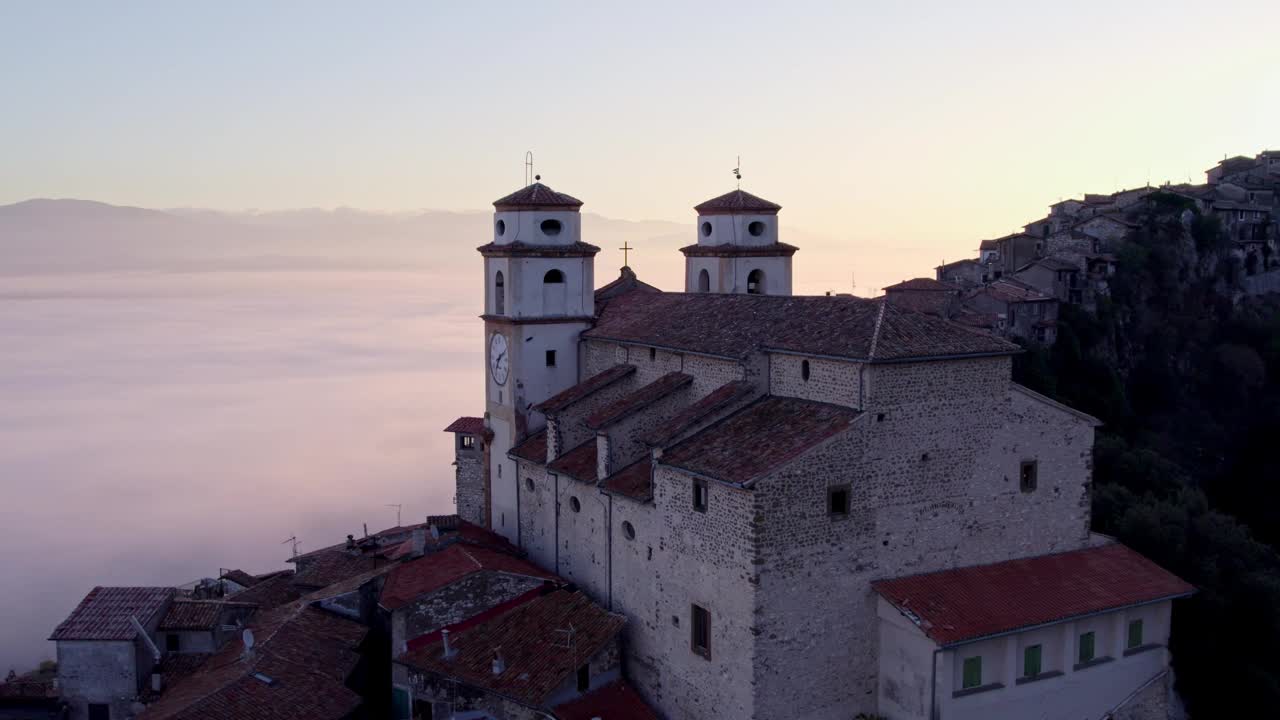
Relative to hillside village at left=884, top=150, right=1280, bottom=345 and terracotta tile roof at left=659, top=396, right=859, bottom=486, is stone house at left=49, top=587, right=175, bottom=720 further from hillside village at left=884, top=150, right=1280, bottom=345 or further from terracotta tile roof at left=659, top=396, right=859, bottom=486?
hillside village at left=884, top=150, right=1280, bottom=345

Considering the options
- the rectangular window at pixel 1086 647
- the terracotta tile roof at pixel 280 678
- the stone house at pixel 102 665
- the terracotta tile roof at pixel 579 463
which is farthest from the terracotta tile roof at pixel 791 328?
the stone house at pixel 102 665

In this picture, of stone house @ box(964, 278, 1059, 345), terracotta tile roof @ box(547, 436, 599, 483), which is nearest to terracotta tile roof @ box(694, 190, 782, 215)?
terracotta tile roof @ box(547, 436, 599, 483)

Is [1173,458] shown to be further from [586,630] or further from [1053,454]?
[586,630]

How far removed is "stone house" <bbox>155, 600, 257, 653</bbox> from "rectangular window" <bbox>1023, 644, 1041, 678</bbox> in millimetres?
20865

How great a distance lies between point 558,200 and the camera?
3319 cm

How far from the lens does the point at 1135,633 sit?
981 inches

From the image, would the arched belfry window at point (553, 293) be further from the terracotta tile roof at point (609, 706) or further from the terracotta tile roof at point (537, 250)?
the terracotta tile roof at point (609, 706)

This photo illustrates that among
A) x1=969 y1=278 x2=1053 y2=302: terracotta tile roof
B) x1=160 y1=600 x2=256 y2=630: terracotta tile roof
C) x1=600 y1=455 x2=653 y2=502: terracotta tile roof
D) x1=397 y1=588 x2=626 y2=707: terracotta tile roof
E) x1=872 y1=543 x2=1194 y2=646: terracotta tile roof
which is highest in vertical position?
x1=969 y1=278 x2=1053 y2=302: terracotta tile roof

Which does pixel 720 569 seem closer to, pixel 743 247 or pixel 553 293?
pixel 553 293

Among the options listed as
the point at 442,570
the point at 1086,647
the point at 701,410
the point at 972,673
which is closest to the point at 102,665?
the point at 442,570

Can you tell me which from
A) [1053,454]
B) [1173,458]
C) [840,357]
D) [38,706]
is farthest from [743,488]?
[1173,458]

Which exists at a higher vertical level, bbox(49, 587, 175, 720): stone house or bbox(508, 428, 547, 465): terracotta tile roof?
bbox(508, 428, 547, 465): terracotta tile roof

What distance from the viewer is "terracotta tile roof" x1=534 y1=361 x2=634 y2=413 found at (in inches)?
1174

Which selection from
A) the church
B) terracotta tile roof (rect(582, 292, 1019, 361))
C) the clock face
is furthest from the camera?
the clock face
